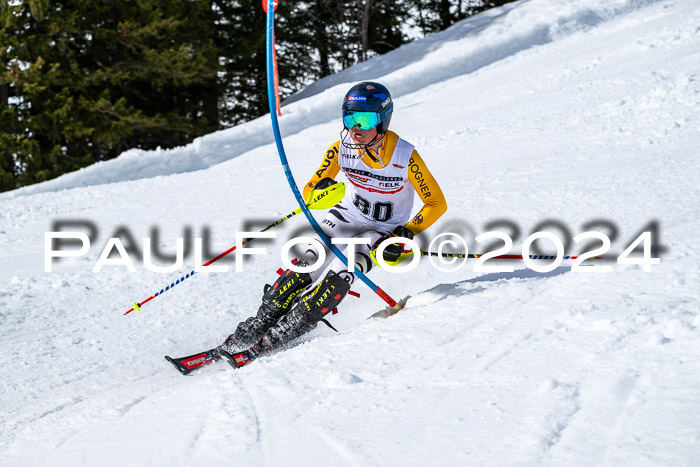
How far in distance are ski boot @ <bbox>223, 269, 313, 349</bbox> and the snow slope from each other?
0.38 metres

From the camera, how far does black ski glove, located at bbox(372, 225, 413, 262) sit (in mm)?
4207

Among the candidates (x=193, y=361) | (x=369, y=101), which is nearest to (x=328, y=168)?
(x=369, y=101)

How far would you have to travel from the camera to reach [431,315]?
3881 mm

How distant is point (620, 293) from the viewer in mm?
3654

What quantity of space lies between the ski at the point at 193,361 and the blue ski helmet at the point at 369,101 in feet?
6.39

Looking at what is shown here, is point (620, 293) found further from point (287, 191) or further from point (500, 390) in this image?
point (287, 191)

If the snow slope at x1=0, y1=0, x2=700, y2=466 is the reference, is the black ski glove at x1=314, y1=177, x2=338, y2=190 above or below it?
above

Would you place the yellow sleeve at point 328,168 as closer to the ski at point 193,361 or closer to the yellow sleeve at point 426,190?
the yellow sleeve at point 426,190

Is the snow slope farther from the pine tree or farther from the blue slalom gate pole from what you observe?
A: the pine tree

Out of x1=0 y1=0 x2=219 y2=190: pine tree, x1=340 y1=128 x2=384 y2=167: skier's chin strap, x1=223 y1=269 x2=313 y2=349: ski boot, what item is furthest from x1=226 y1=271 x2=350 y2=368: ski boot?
x1=0 y1=0 x2=219 y2=190: pine tree

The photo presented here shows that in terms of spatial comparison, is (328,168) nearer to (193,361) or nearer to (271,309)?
(271,309)

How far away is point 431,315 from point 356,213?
1120 mm

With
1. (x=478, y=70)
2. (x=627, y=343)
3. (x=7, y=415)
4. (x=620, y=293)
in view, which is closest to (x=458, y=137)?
(x=478, y=70)

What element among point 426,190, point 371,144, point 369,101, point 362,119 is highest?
point 369,101
